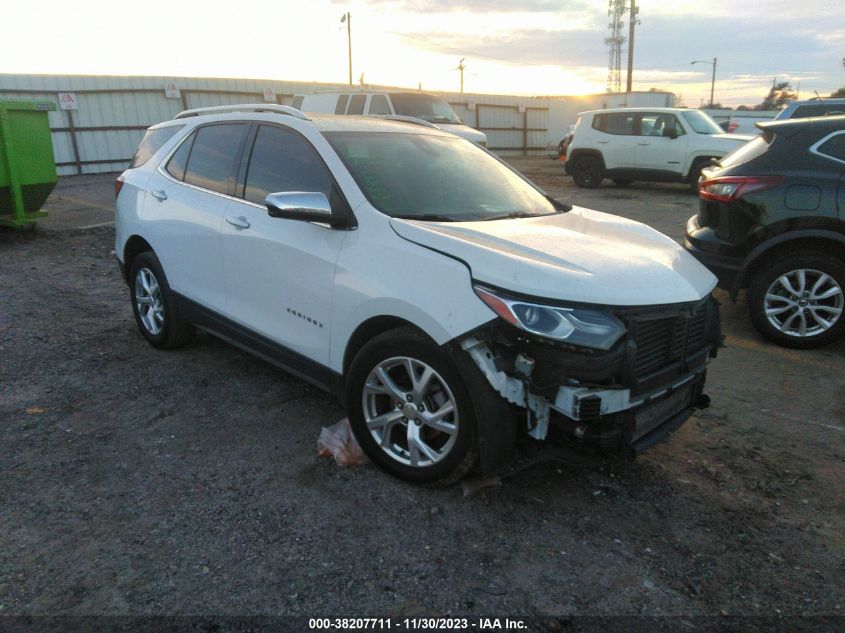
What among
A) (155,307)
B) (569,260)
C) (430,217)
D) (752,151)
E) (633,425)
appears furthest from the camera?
(752,151)

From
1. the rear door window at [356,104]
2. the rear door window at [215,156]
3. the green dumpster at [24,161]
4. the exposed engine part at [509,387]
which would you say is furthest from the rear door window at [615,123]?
the exposed engine part at [509,387]

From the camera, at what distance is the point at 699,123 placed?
14.8 metres

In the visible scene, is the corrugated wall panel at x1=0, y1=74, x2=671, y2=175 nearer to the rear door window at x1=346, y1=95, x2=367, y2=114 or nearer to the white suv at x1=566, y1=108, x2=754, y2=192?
the rear door window at x1=346, y1=95, x2=367, y2=114

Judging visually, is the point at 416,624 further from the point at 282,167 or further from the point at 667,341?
the point at 282,167

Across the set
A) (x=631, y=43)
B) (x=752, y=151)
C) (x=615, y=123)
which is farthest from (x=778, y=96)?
(x=752, y=151)

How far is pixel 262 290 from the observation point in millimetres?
3795

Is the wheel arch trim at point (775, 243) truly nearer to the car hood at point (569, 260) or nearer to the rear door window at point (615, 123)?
the car hood at point (569, 260)

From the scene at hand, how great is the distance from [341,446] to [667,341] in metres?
1.72

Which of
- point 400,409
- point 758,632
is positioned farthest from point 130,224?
point 758,632

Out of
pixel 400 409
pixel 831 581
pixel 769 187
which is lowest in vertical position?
pixel 831 581

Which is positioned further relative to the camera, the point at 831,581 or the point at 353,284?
the point at 353,284

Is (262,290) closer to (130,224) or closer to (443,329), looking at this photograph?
(443,329)

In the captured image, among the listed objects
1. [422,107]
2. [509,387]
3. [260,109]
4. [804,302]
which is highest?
[422,107]

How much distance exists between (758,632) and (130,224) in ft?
15.7
